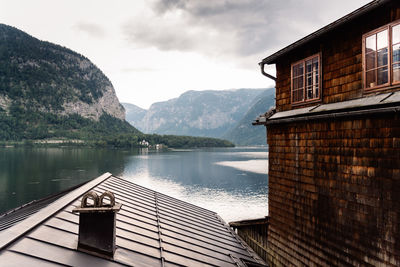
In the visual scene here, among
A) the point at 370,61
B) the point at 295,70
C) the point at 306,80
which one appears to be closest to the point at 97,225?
the point at 370,61

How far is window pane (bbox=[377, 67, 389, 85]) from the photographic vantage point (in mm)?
8508

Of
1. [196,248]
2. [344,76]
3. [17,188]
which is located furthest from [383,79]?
[17,188]

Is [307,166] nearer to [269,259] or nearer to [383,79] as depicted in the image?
[383,79]

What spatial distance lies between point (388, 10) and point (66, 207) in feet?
37.8

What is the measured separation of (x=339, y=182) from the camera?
9.66m

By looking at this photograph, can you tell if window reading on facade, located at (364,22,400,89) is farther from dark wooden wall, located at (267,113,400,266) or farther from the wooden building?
dark wooden wall, located at (267,113,400,266)

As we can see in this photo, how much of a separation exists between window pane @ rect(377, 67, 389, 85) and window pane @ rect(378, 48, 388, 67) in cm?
19

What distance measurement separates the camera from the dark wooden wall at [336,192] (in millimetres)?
8039

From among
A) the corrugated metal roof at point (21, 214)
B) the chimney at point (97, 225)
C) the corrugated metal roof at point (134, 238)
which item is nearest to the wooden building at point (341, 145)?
the corrugated metal roof at point (134, 238)

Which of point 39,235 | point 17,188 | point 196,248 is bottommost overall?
point 17,188

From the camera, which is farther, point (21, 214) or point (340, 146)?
point (21, 214)

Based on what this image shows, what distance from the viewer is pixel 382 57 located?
28.3 feet

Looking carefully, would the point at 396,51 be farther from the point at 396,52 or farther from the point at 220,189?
the point at 220,189

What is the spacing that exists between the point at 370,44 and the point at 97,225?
31.2ft
